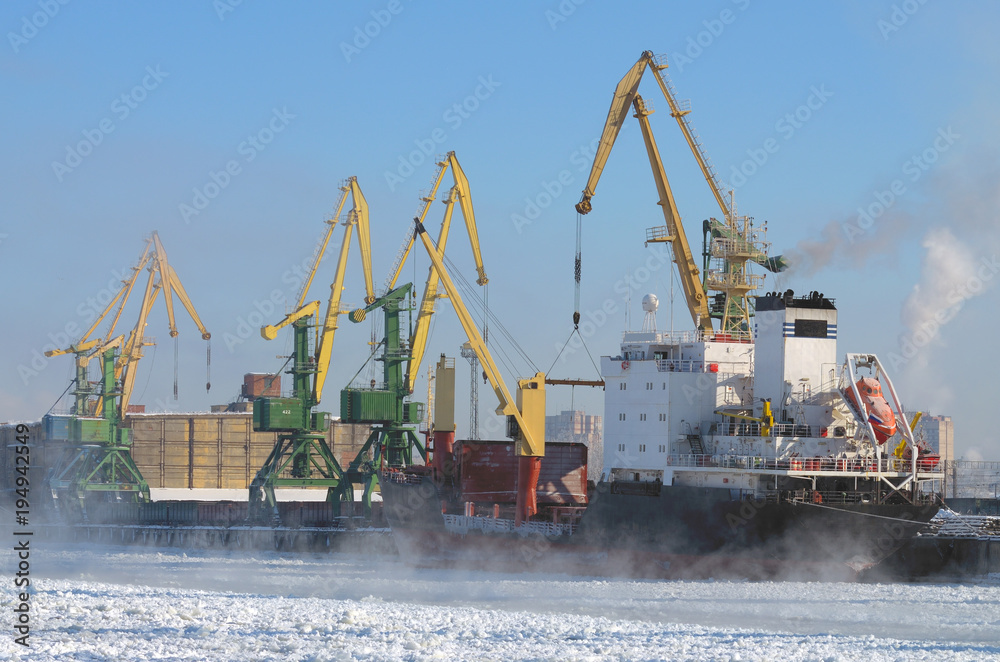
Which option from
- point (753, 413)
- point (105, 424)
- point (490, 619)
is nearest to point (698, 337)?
point (753, 413)

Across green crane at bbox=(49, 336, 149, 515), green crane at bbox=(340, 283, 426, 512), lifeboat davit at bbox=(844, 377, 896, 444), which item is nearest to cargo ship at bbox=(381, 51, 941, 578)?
lifeboat davit at bbox=(844, 377, 896, 444)

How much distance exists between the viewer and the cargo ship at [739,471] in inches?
1362

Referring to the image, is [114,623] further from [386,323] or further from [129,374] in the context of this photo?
[129,374]

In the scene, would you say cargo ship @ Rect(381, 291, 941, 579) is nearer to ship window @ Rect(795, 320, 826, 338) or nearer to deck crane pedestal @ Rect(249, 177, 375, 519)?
ship window @ Rect(795, 320, 826, 338)

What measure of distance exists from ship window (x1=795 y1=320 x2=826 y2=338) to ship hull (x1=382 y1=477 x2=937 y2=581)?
559 centimetres

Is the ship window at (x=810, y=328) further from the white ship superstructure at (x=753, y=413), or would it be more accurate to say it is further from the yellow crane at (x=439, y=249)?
the yellow crane at (x=439, y=249)

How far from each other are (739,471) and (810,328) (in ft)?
17.4

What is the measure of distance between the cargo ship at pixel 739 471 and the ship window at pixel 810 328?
4 centimetres

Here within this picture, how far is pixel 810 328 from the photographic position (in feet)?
122

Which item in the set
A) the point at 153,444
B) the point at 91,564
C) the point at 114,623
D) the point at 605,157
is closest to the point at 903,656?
the point at 114,623

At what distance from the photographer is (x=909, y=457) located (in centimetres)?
3572

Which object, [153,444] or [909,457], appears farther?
[153,444]

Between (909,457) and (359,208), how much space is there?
113ft

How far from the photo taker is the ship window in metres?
37.2
